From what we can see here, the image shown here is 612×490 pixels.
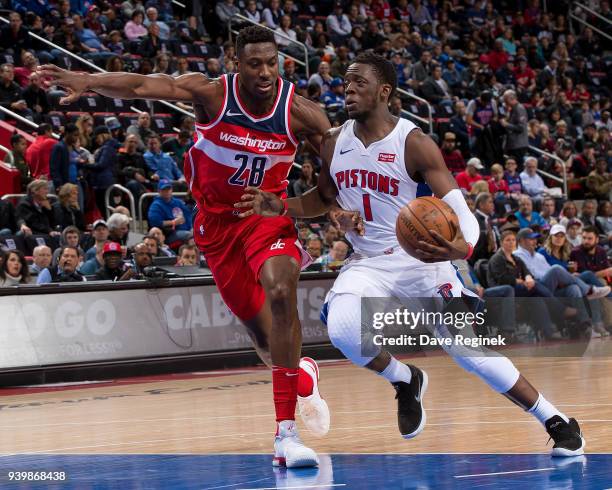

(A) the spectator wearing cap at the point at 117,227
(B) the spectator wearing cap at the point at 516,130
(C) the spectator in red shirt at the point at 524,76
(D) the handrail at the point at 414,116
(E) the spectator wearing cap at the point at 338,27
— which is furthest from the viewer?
(C) the spectator in red shirt at the point at 524,76

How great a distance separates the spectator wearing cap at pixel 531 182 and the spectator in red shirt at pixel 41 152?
8724 mm

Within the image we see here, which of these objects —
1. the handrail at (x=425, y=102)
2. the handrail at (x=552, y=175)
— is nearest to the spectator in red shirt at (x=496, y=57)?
the handrail at (x=552, y=175)

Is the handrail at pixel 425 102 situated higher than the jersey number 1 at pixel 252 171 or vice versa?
the jersey number 1 at pixel 252 171

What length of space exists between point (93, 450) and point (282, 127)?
2.28 m

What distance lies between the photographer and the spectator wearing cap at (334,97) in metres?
19.9

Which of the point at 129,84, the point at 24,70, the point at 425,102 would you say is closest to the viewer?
the point at 129,84

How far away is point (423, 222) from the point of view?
19.1 ft

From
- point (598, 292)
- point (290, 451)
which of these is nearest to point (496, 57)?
point (598, 292)

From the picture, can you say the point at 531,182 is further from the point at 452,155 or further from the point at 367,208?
the point at 367,208

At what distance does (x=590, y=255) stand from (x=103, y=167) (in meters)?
6.97

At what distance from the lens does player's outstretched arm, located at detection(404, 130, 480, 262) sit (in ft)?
19.0

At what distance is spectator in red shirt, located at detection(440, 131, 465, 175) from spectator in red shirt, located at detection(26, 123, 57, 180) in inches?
289

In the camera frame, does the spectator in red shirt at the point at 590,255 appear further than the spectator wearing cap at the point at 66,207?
Yes

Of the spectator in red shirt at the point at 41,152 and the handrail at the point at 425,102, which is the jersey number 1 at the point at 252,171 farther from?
the handrail at the point at 425,102
